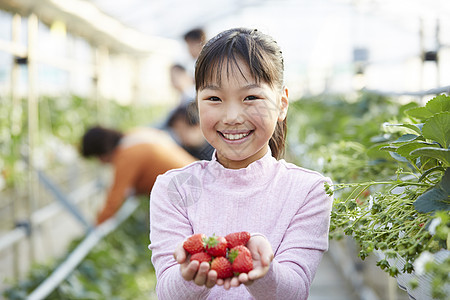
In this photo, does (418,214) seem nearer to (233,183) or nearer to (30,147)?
(233,183)

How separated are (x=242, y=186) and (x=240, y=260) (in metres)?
0.30

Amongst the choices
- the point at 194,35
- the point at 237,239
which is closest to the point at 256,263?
the point at 237,239

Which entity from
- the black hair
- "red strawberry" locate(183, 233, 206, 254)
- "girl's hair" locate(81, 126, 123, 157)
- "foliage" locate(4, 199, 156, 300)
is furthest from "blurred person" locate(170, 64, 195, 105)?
"red strawberry" locate(183, 233, 206, 254)

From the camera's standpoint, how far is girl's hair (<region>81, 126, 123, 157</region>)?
381 centimetres

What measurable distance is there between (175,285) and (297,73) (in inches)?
362

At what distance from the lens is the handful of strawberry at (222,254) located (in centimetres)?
81

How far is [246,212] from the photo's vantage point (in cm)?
105

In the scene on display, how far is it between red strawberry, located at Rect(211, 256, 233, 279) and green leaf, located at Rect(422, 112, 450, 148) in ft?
1.42

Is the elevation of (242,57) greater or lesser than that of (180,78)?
lesser

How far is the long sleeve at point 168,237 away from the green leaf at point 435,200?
0.39 meters

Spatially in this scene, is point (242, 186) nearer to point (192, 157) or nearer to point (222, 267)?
point (222, 267)

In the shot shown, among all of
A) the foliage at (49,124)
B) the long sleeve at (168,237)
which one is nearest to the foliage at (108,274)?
the foliage at (49,124)

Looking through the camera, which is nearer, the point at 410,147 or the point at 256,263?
the point at 256,263

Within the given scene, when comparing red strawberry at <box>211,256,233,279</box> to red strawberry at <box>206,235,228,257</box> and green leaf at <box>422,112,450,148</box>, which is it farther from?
green leaf at <box>422,112,450,148</box>
